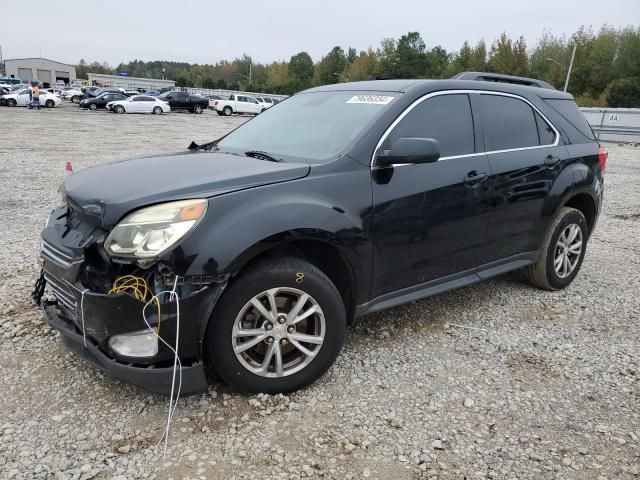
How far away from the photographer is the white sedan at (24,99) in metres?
36.8

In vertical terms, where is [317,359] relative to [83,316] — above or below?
below

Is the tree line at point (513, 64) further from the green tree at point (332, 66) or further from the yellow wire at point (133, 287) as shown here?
the yellow wire at point (133, 287)

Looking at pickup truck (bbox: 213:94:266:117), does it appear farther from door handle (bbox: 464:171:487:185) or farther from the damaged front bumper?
the damaged front bumper

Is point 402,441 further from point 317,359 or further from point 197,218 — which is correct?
point 197,218

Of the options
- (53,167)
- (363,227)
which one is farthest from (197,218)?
(53,167)

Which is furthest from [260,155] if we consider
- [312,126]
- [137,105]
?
[137,105]

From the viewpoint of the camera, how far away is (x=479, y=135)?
3.86 m

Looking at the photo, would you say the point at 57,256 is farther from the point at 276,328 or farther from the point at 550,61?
the point at 550,61

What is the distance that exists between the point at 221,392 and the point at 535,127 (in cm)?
328

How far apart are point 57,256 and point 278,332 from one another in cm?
127

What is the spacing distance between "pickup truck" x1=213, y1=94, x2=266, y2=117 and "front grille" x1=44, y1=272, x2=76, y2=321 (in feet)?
Result: 128

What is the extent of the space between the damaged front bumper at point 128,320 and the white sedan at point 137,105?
1428 inches

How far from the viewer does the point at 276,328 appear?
2.83 m

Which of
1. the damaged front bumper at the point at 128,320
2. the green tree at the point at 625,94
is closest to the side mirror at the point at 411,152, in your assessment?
the damaged front bumper at the point at 128,320
